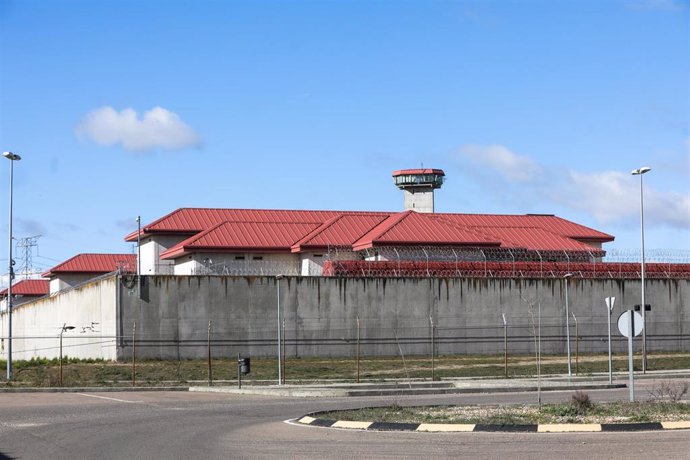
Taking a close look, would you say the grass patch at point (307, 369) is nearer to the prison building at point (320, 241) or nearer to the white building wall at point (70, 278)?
the prison building at point (320, 241)

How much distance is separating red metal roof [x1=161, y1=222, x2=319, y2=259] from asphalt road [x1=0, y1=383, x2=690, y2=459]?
37.8 metres

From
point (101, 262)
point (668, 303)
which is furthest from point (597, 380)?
point (101, 262)

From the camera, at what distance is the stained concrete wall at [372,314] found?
5447 centimetres

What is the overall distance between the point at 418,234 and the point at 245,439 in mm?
46583

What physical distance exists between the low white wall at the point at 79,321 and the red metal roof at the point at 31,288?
3509 cm

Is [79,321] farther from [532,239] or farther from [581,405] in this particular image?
[581,405]

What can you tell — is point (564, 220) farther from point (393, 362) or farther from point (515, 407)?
point (515, 407)

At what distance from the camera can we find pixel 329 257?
6512 centimetres

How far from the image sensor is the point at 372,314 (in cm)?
5738

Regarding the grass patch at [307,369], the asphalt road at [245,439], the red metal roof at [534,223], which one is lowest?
the grass patch at [307,369]

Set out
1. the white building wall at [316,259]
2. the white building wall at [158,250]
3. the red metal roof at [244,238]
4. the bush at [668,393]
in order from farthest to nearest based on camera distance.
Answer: the white building wall at [158,250] < the white building wall at [316,259] < the red metal roof at [244,238] < the bush at [668,393]

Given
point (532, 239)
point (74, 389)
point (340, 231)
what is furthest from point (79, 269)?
point (74, 389)

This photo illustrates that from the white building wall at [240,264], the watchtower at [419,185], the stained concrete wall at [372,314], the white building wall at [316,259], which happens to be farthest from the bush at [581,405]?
the watchtower at [419,185]

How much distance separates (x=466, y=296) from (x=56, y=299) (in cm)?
2551
